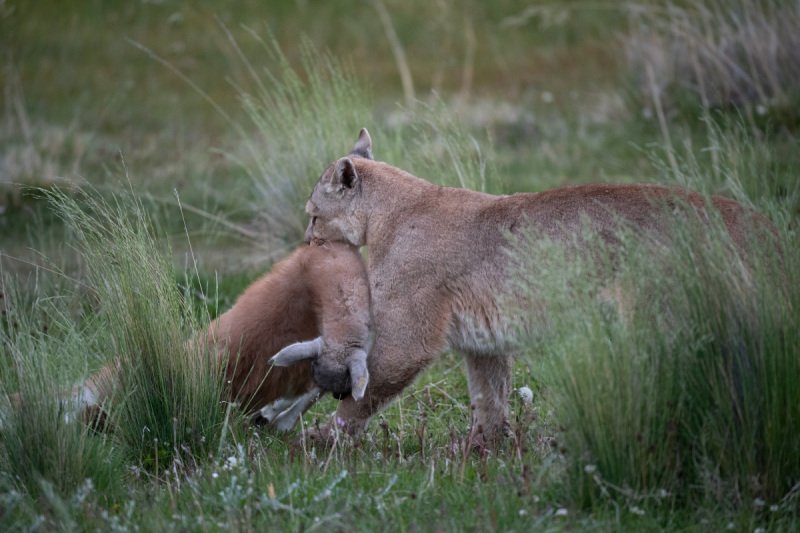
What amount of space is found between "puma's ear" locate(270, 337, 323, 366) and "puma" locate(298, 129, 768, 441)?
33 centimetres

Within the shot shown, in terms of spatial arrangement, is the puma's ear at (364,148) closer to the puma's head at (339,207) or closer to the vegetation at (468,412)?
the puma's head at (339,207)

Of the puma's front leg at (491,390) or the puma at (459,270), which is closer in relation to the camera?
the puma at (459,270)

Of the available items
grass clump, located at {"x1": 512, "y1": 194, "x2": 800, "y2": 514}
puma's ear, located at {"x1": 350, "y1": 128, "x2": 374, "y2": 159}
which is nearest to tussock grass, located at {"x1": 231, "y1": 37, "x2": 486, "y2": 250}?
puma's ear, located at {"x1": 350, "y1": 128, "x2": 374, "y2": 159}

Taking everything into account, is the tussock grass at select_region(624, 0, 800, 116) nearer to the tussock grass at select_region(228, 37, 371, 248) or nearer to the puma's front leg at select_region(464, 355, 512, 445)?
the tussock grass at select_region(228, 37, 371, 248)

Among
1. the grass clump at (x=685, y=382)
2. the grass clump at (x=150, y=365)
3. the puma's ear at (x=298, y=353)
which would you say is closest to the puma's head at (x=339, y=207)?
the puma's ear at (x=298, y=353)

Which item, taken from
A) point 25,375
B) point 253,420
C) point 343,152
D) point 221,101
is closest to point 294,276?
point 253,420

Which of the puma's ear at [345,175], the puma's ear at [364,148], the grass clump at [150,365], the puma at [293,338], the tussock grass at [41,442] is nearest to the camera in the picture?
the tussock grass at [41,442]

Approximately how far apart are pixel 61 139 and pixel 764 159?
8659mm

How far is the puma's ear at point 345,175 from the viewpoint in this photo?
6.70 metres

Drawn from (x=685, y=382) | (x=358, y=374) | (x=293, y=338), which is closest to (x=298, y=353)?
(x=358, y=374)

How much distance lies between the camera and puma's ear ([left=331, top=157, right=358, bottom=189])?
6.70 m

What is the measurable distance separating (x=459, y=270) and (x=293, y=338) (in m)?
1.04

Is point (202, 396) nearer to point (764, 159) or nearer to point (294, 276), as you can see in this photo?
point (294, 276)

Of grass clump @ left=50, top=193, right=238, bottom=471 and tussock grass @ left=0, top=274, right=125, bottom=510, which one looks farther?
grass clump @ left=50, top=193, right=238, bottom=471
